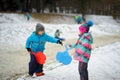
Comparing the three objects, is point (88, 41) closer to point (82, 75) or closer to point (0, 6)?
point (82, 75)

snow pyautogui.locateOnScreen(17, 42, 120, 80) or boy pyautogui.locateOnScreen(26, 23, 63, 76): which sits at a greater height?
boy pyautogui.locateOnScreen(26, 23, 63, 76)

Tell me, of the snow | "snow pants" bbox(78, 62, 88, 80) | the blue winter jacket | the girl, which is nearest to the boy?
the blue winter jacket

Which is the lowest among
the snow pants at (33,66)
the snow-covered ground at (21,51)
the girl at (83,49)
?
the snow-covered ground at (21,51)

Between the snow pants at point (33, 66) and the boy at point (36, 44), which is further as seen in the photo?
the snow pants at point (33, 66)

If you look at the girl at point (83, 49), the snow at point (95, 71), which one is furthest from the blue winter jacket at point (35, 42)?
the girl at point (83, 49)

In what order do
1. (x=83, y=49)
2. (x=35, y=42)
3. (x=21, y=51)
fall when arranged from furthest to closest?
(x=21, y=51) < (x=35, y=42) < (x=83, y=49)

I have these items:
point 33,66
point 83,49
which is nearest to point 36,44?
point 33,66

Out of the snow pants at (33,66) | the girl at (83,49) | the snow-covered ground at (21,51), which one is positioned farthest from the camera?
the snow-covered ground at (21,51)

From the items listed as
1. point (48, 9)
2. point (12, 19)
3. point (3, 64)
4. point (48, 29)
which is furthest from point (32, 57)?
point (48, 9)

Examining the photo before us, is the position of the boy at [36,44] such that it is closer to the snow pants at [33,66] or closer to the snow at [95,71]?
the snow pants at [33,66]

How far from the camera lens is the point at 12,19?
36281mm

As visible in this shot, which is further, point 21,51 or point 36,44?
point 21,51

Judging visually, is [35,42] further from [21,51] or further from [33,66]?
[21,51]

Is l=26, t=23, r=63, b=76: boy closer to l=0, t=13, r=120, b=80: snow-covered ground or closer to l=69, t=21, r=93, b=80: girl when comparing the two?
l=0, t=13, r=120, b=80: snow-covered ground
